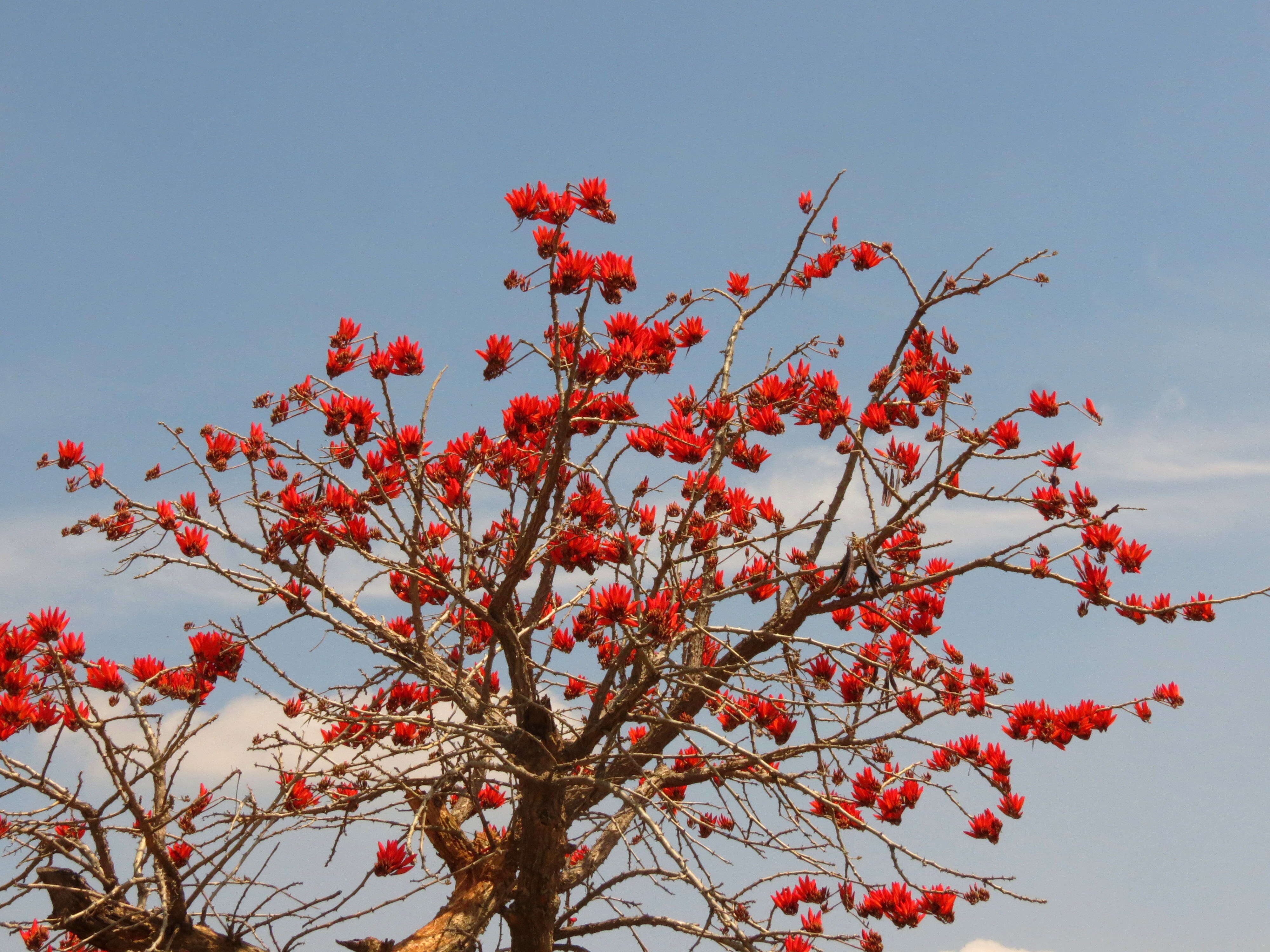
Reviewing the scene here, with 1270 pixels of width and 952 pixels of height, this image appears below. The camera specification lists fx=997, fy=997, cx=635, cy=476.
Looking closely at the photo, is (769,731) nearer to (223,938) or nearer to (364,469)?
(364,469)

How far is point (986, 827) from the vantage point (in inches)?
207

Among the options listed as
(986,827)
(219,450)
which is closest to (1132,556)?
(986,827)

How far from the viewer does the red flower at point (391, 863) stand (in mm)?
5207

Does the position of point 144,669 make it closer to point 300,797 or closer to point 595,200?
point 300,797

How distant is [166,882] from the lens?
4.86 meters

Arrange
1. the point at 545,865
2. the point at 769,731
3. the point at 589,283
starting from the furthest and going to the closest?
the point at 769,731 → the point at 545,865 → the point at 589,283

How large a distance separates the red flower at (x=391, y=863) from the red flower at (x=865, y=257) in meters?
4.05

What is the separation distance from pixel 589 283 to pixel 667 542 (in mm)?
1524

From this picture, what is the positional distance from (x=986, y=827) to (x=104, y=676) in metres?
4.53

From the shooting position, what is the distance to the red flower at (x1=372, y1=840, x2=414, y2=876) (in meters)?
5.21

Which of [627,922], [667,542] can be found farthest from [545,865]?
[667,542]

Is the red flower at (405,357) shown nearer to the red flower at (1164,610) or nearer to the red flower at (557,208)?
the red flower at (557,208)

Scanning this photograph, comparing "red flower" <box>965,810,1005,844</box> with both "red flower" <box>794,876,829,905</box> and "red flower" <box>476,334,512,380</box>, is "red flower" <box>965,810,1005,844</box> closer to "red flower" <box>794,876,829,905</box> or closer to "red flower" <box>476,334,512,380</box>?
"red flower" <box>794,876,829,905</box>

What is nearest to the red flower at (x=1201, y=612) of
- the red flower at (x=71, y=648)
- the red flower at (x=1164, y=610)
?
the red flower at (x=1164, y=610)
